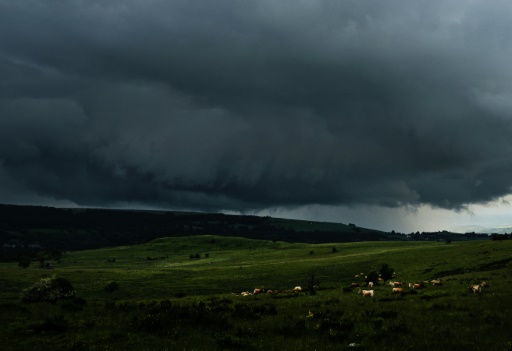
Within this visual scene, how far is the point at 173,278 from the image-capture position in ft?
334

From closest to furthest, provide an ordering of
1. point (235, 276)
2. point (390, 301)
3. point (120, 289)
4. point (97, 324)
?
point (97, 324) < point (390, 301) < point (120, 289) < point (235, 276)

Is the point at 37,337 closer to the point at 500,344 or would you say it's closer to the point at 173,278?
the point at 500,344

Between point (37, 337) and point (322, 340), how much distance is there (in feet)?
44.3

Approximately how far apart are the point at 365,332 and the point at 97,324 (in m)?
13.5

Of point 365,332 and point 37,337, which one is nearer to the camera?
point 365,332

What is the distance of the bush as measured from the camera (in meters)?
42.2

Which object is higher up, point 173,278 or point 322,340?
point 322,340

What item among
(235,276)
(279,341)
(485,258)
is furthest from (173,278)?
(279,341)

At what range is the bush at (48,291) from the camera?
42219mm

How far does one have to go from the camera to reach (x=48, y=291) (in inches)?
1710

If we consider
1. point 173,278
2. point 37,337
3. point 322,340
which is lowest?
point 173,278

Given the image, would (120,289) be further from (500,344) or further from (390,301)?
(500,344)

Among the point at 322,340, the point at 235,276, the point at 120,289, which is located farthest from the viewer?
the point at 235,276

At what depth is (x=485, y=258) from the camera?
66.7 meters
